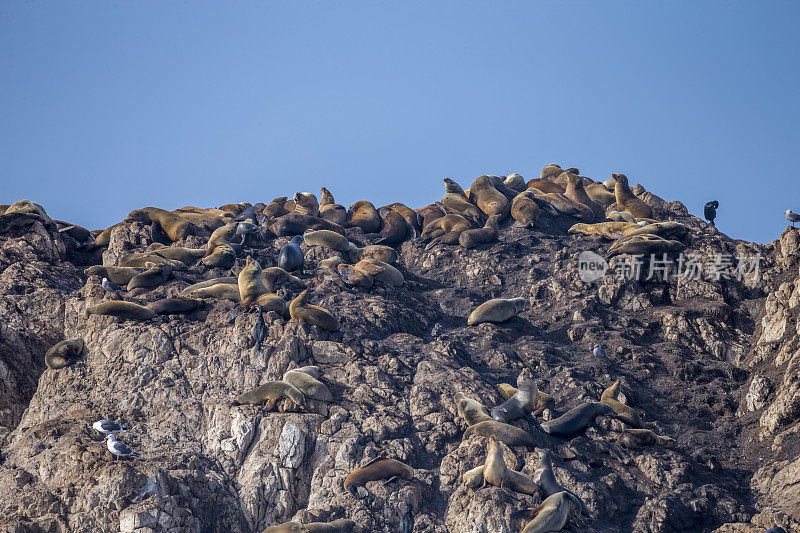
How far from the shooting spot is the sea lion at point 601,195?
25.2 metres

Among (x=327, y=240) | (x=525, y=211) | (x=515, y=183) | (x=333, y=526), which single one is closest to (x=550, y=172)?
(x=515, y=183)

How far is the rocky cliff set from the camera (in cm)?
1254

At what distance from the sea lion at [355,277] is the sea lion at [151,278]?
3582 millimetres

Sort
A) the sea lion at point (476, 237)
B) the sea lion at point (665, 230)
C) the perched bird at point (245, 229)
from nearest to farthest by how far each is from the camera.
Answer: the sea lion at point (665, 230) < the perched bird at point (245, 229) < the sea lion at point (476, 237)

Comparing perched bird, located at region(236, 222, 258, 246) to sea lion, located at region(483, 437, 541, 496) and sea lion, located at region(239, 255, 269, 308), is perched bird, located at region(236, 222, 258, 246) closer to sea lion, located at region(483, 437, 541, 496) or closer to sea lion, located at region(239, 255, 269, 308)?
sea lion, located at region(239, 255, 269, 308)

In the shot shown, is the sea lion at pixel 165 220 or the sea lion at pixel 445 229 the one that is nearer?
the sea lion at pixel 165 220

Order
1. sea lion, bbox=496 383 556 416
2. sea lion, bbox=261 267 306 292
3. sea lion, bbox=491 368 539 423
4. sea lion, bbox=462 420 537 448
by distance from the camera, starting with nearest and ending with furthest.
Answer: sea lion, bbox=462 420 537 448, sea lion, bbox=491 368 539 423, sea lion, bbox=496 383 556 416, sea lion, bbox=261 267 306 292

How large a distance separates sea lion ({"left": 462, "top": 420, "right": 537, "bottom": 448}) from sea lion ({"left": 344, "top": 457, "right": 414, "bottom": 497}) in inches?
50.5

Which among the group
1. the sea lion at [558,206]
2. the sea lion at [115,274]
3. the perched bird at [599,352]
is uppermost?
the sea lion at [558,206]

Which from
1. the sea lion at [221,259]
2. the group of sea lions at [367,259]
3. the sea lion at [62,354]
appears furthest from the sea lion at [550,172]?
the sea lion at [62,354]

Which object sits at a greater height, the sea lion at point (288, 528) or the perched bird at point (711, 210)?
the perched bird at point (711, 210)

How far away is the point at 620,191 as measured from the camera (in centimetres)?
2441

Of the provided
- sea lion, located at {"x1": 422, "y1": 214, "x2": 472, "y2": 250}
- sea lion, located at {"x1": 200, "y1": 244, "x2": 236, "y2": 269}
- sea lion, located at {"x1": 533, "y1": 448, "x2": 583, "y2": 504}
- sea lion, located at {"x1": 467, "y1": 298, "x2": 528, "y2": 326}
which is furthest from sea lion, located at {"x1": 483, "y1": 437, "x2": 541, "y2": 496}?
sea lion, located at {"x1": 422, "y1": 214, "x2": 472, "y2": 250}

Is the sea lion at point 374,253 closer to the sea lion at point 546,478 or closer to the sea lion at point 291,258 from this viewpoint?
the sea lion at point 291,258
